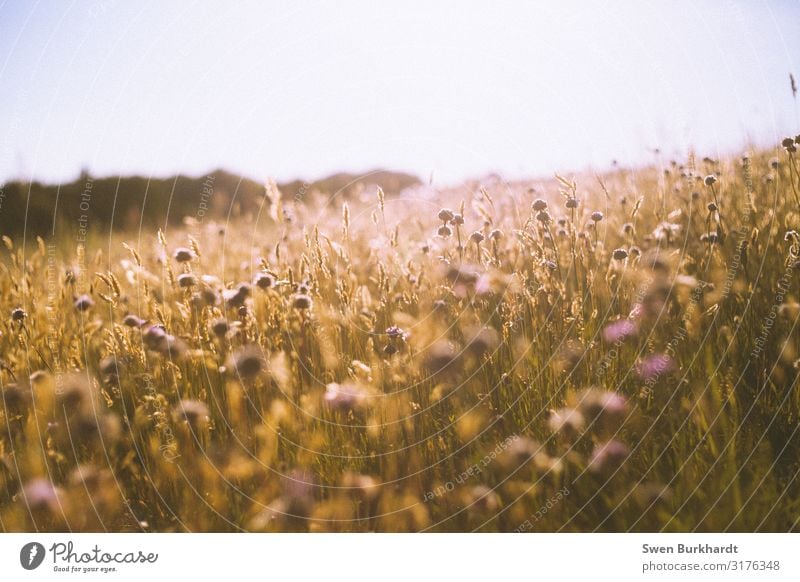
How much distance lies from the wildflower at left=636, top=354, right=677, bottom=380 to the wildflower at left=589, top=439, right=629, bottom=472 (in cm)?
24

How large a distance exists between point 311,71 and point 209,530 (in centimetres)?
135

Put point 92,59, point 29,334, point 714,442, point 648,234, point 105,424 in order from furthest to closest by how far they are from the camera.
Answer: point 648,234
point 92,59
point 29,334
point 105,424
point 714,442

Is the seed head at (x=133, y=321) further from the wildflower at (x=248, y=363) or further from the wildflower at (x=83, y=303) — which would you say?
the wildflower at (x=248, y=363)

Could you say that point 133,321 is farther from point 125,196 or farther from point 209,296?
point 125,196

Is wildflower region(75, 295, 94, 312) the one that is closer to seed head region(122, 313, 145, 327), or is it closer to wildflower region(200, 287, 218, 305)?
seed head region(122, 313, 145, 327)

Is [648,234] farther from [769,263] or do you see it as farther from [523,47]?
[523,47]

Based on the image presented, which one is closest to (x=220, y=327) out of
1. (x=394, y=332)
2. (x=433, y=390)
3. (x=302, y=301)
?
(x=302, y=301)

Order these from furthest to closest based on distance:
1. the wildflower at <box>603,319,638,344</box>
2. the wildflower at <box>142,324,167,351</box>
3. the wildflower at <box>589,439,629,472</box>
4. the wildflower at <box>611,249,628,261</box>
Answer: the wildflower at <box>611,249,628,261</box>, the wildflower at <box>603,319,638,344</box>, the wildflower at <box>142,324,167,351</box>, the wildflower at <box>589,439,629,472</box>

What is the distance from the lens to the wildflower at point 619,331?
4.78 ft

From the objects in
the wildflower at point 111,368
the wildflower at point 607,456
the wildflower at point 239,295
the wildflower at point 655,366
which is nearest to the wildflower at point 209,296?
the wildflower at point 239,295

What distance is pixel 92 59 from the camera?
165 centimetres

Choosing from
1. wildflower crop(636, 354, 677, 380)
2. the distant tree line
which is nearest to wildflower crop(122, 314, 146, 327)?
the distant tree line

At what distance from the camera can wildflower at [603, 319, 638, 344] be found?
146 centimetres
